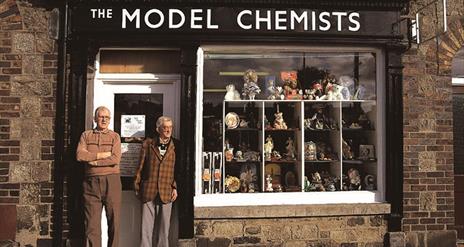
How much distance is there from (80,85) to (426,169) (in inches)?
177

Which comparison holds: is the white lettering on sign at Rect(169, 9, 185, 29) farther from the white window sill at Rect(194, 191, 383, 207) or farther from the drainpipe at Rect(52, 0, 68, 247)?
the white window sill at Rect(194, 191, 383, 207)

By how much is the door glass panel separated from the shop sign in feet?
2.90

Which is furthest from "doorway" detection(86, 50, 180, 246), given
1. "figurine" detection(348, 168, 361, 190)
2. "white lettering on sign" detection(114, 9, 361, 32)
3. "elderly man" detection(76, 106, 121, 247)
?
"figurine" detection(348, 168, 361, 190)

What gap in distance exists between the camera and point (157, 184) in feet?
16.6

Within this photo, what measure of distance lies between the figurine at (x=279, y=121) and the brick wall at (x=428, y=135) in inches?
61.5

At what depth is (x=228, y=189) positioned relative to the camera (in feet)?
18.3

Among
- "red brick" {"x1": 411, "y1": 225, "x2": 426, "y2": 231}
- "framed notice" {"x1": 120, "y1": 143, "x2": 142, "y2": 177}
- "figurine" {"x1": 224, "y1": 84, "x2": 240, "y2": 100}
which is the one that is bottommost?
"red brick" {"x1": 411, "y1": 225, "x2": 426, "y2": 231}

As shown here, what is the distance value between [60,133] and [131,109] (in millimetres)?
899

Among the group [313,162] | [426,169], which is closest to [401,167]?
[426,169]

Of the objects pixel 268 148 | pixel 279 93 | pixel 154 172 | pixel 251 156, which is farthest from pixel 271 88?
pixel 154 172

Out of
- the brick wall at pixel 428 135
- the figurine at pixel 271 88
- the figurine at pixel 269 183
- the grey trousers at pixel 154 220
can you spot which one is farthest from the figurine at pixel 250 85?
the brick wall at pixel 428 135

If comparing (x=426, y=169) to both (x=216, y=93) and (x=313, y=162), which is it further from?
(x=216, y=93)

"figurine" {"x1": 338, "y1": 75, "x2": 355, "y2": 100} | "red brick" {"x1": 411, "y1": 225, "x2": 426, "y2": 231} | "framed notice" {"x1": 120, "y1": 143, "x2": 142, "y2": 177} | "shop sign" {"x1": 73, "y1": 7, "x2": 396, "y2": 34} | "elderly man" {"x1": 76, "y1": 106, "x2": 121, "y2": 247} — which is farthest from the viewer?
"figurine" {"x1": 338, "y1": 75, "x2": 355, "y2": 100}

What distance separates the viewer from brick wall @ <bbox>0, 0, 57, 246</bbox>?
5.14 metres
